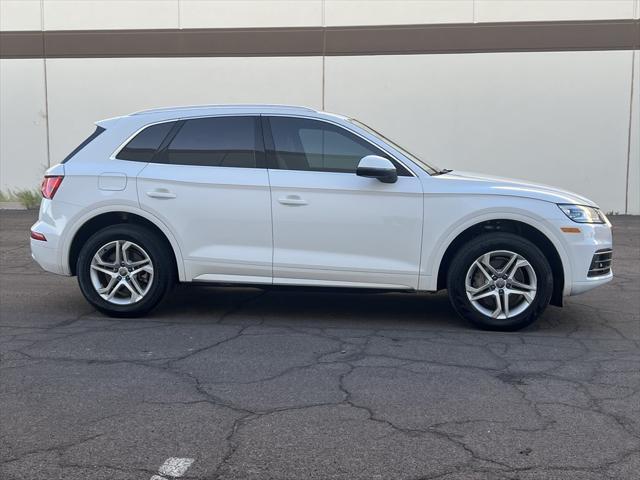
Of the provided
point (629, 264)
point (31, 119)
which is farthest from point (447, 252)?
point (31, 119)

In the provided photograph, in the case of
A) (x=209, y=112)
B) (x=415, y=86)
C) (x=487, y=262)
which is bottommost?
(x=487, y=262)

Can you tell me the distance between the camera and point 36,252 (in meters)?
7.03

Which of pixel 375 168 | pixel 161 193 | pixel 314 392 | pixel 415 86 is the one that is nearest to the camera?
pixel 314 392

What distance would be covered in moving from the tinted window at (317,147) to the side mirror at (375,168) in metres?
0.21

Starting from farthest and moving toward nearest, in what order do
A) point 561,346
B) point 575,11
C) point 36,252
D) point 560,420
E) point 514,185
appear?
point 575,11
point 36,252
point 514,185
point 561,346
point 560,420

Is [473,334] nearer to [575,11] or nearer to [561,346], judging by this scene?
[561,346]

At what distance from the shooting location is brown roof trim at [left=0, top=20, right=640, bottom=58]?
14.7 meters

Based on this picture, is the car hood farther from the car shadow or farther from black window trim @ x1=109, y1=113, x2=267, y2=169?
black window trim @ x1=109, y1=113, x2=267, y2=169

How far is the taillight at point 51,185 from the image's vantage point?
687 centimetres

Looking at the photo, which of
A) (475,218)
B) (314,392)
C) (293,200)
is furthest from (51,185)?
(475,218)

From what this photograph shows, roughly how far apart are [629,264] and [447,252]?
4.73m

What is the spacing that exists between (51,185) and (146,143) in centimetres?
94

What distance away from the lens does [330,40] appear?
15430mm

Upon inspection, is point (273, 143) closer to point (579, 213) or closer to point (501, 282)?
point (501, 282)
